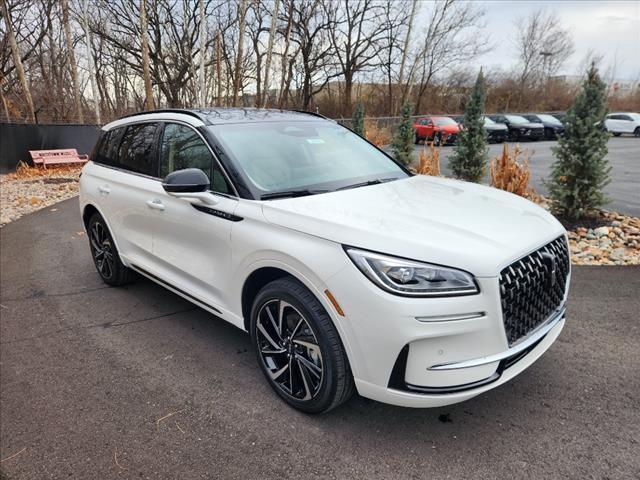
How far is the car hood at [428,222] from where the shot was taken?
213 cm

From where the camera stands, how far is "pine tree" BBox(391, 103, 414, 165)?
11500 millimetres

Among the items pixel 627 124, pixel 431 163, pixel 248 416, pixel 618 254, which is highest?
pixel 627 124

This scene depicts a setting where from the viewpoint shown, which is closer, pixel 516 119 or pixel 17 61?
pixel 17 61

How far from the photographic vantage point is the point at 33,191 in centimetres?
1116

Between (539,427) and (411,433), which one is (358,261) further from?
(539,427)

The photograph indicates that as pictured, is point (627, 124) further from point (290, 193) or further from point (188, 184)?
point (188, 184)

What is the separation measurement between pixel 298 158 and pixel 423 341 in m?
1.76

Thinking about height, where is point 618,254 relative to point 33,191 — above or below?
below

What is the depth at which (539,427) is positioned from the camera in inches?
98.9

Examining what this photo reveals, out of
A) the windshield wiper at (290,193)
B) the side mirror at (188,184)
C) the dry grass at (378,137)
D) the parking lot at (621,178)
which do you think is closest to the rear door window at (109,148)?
the side mirror at (188,184)

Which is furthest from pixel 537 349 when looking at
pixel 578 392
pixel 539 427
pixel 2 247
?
pixel 2 247

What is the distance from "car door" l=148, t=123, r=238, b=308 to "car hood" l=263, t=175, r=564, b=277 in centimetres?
45

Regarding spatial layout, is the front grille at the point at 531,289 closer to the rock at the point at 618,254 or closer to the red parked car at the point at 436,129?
the rock at the point at 618,254

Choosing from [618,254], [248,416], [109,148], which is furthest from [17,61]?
[618,254]
